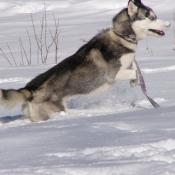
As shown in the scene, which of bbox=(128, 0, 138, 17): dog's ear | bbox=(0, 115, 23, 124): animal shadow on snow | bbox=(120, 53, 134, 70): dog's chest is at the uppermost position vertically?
bbox=(128, 0, 138, 17): dog's ear

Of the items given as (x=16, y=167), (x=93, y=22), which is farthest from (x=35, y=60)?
(x=16, y=167)

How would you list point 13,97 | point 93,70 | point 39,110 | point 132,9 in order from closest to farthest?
point 13,97 < point 39,110 < point 93,70 < point 132,9

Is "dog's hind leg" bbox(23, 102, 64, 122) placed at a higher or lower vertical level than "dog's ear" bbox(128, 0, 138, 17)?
lower

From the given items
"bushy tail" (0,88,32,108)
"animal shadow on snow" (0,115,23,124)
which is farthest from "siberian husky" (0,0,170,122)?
"animal shadow on snow" (0,115,23,124)

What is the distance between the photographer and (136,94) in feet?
18.0

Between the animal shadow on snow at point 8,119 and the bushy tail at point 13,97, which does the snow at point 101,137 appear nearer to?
the animal shadow on snow at point 8,119

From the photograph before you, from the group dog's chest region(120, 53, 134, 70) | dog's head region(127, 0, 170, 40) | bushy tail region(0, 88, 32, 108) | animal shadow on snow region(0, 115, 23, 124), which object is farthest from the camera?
dog's head region(127, 0, 170, 40)

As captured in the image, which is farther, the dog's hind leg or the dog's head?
the dog's head

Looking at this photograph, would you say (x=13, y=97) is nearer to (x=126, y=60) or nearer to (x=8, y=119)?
(x=8, y=119)

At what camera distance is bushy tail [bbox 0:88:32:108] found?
177 inches

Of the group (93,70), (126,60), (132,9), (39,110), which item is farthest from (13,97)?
(132,9)

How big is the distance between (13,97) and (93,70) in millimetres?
824

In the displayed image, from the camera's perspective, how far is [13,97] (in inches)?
179

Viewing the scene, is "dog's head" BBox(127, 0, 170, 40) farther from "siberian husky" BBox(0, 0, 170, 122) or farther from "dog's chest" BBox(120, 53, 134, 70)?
"dog's chest" BBox(120, 53, 134, 70)
